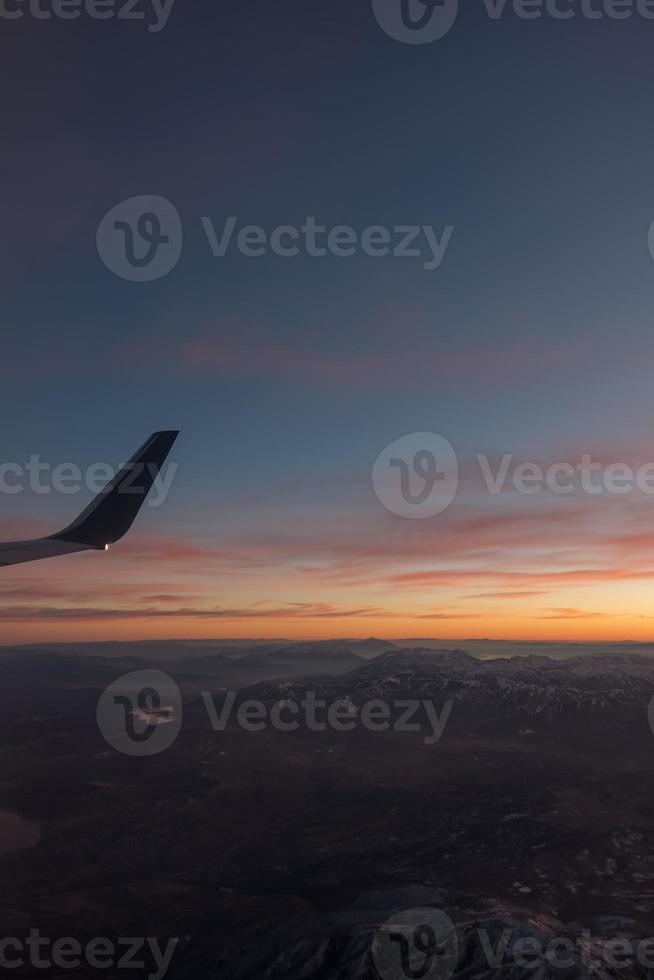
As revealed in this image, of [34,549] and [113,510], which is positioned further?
[113,510]

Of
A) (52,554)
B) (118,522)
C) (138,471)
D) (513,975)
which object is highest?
(138,471)

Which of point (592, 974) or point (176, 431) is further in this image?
point (592, 974)

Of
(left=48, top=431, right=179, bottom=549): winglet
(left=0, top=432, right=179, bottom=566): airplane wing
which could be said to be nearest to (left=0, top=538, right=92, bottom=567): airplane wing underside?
(left=0, top=432, right=179, bottom=566): airplane wing

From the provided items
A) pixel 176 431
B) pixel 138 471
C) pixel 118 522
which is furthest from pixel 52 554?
pixel 176 431

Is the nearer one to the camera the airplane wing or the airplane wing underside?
the airplane wing underside

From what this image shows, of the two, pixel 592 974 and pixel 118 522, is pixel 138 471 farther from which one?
pixel 592 974

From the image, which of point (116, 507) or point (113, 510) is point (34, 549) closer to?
point (113, 510)

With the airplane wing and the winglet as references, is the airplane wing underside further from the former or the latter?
→ the winglet

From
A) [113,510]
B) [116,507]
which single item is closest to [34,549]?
[113,510]

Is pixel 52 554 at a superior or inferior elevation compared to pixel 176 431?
inferior
